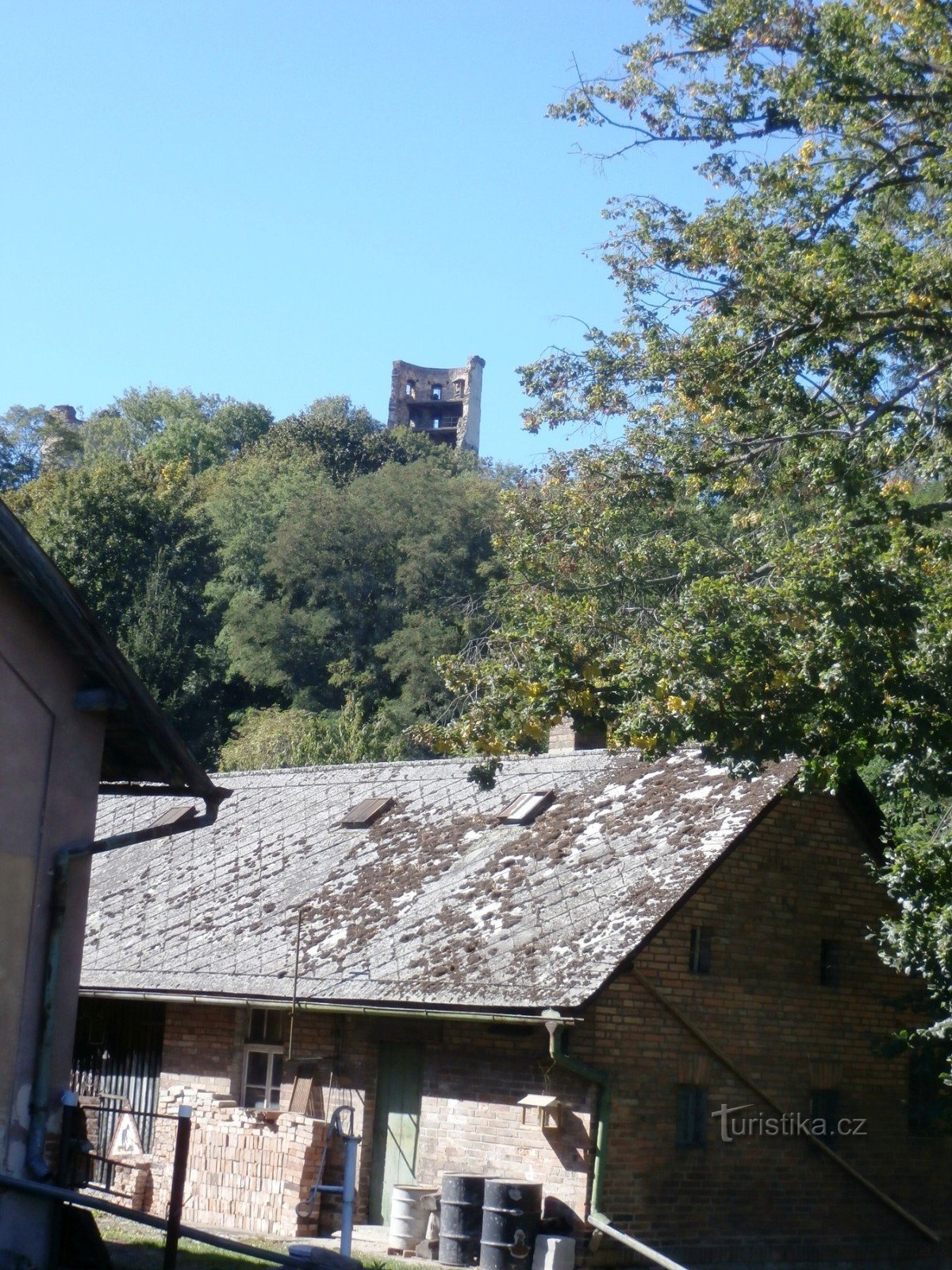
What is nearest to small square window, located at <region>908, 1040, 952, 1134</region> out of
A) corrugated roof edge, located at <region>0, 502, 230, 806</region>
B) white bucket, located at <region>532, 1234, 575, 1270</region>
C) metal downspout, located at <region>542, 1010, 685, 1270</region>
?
metal downspout, located at <region>542, 1010, 685, 1270</region>

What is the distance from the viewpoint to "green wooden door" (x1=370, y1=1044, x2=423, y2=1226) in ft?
53.6

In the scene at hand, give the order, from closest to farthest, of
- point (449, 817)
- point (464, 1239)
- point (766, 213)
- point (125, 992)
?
point (464, 1239) → point (766, 213) → point (125, 992) → point (449, 817)

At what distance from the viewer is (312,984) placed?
669 inches

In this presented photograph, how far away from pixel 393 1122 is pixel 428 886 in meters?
2.97

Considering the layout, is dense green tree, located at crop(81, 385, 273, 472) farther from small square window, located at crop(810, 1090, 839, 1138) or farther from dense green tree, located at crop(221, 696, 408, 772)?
small square window, located at crop(810, 1090, 839, 1138)

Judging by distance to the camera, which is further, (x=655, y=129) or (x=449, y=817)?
(x=449, y=817)

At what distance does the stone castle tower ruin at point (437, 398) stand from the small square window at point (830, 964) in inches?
4172

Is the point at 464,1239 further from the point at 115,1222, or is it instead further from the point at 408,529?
the point at 408,529

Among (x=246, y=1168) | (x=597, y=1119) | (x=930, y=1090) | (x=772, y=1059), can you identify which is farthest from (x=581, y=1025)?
(x=930, y=1090)

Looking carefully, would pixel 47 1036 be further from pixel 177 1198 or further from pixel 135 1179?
pixel 135 1179

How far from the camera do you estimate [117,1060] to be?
1912 centimetres

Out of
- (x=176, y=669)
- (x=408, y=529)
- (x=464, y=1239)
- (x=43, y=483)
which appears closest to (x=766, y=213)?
(x=464, y=1239)

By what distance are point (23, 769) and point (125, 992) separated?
8.87 meters

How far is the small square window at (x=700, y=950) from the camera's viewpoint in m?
16.4
